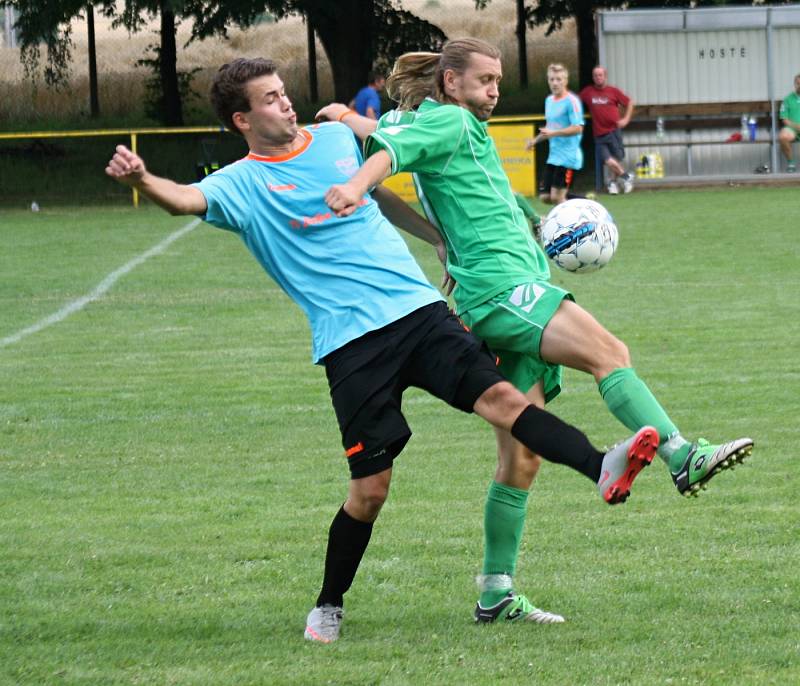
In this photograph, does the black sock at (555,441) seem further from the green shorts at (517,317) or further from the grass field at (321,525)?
the grass field at (321,525)

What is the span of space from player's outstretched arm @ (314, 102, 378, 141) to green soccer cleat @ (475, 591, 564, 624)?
63.3 inches

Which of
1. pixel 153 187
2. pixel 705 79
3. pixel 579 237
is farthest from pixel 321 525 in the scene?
pixel 705 79

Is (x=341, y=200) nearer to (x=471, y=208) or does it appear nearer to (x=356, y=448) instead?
(x=471, y=208)

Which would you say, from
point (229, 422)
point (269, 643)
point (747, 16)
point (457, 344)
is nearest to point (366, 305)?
point (457, 344)

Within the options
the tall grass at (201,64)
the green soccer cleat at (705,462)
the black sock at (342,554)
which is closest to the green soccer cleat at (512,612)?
the black sock at (342,554)

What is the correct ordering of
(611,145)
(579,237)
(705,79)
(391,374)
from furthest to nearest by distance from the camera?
(705,79), (611,145), (579,237), (391,374)

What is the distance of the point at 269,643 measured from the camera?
466cm

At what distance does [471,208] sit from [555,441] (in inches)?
33.4

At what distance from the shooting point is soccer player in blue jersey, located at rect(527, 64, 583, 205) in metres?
20.3

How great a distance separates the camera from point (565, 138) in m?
20.4

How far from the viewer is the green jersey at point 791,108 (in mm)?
26547

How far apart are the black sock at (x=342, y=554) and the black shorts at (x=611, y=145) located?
844 inches

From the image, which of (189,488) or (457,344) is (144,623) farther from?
(189,488)

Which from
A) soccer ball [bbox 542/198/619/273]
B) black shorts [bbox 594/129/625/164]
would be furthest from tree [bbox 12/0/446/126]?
soccer ball [bbox 542/198/619/273]
